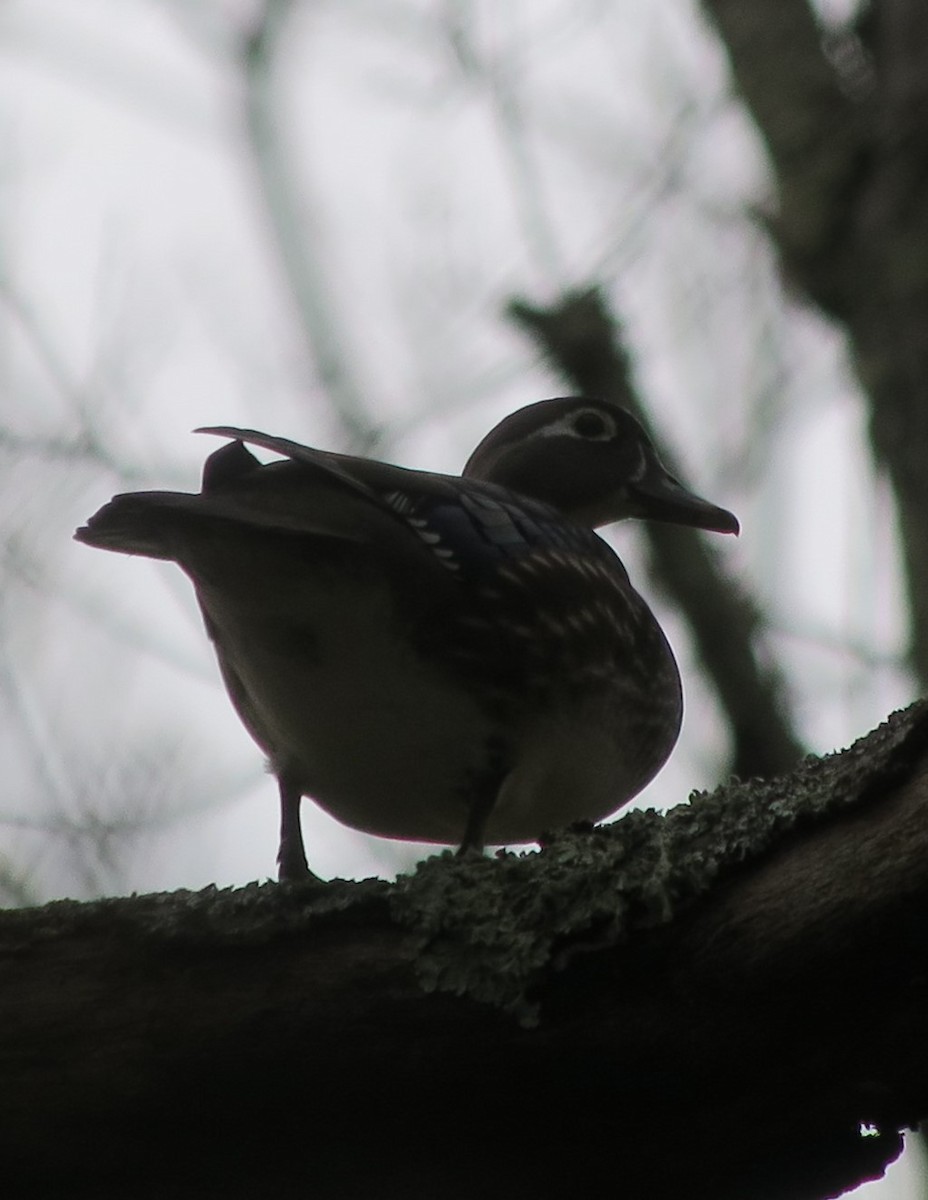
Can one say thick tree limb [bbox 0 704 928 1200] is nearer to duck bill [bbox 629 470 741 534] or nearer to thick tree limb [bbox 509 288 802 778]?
duck bill [bbox 629 470 741 534]

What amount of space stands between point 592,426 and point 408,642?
1.55 m

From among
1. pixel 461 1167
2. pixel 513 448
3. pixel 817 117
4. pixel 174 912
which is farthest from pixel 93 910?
pixel 817 117

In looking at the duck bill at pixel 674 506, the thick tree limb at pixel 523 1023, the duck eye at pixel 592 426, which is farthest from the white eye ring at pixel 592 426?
the thick tree limb at pixel 523 1023

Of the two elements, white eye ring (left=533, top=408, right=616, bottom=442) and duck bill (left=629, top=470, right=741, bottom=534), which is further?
white eye ring (left=533, top=408, right=616, bottom=442)

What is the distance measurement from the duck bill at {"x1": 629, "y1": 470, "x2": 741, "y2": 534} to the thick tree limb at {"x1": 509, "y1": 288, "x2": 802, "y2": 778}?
1.46ft

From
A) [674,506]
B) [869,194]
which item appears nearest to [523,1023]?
[674,506]

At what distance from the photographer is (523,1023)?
2146 millimetres

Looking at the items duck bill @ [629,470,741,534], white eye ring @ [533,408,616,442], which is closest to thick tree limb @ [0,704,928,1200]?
duck bill @ [629,470,741,534]

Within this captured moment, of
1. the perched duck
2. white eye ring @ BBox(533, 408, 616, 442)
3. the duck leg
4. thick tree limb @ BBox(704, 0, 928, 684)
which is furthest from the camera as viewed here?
white eye ring @ BBox(533, 408, 616, 442)

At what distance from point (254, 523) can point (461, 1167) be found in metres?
1.04

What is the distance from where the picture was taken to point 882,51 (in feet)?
15.0

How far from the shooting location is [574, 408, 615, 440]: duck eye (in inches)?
173

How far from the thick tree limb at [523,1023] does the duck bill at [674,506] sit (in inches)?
76.0

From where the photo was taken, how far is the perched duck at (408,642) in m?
2.86
